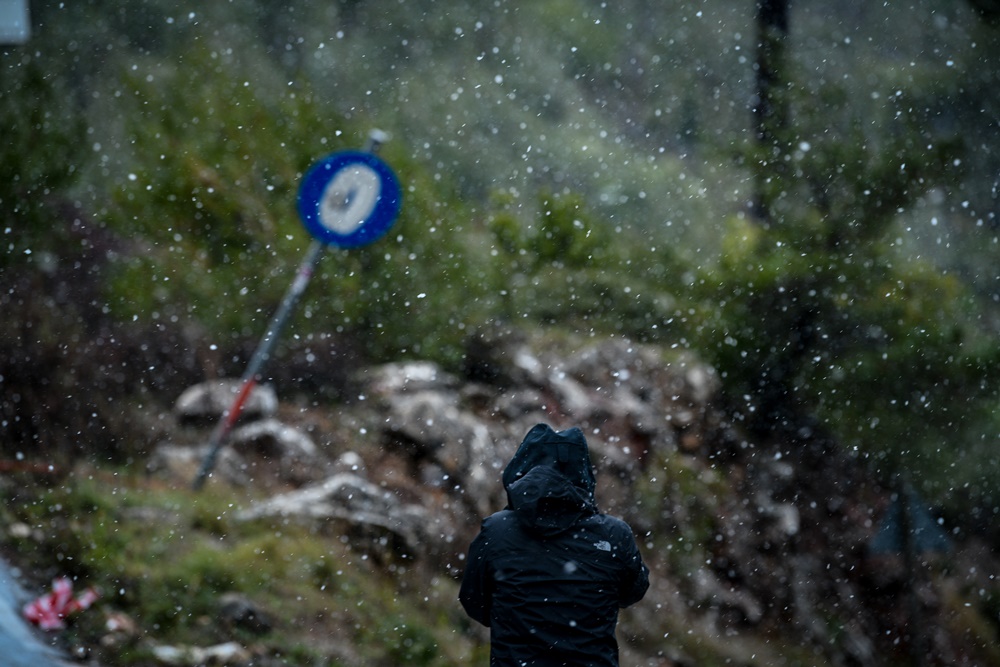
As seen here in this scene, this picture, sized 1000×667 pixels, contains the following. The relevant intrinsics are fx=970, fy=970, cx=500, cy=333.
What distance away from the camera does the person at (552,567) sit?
11.5ft

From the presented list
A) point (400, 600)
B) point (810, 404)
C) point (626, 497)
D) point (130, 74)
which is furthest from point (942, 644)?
point (130, 74)

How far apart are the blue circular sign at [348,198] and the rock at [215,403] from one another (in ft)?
11.1

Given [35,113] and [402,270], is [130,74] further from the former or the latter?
[402,270]

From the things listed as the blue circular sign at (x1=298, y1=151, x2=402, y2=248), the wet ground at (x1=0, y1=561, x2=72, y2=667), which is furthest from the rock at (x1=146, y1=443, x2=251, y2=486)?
the blue circular sign at (x1=298, y1=151, x2=402, y2=248)

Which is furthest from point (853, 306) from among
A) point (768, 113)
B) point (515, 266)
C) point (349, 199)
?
point (349, 199)

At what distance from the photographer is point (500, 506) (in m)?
8.91

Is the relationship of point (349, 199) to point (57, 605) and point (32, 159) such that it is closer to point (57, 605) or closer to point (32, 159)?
point (57, 605)

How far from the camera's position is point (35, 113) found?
920cm

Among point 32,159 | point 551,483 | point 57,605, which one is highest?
point 32,159

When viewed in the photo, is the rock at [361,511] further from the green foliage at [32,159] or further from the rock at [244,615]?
the green foliage at [32,159]

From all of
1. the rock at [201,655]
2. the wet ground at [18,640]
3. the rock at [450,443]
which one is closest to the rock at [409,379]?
the rock at [450,443]

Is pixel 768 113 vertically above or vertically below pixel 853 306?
above

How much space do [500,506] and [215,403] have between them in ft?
10.3

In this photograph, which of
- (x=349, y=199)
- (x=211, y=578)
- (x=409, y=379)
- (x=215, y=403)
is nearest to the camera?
(x=211, y=578)
